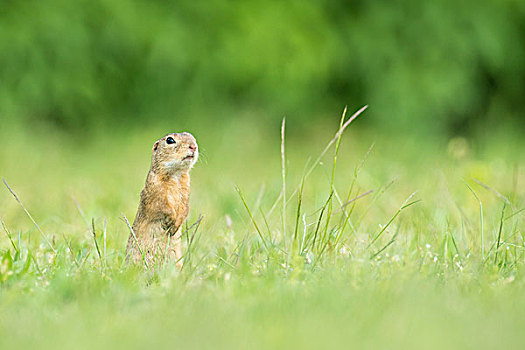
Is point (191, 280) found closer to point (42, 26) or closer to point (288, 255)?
point (288, 255)

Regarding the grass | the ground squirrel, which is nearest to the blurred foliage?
the grass

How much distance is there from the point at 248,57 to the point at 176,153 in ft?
18.3

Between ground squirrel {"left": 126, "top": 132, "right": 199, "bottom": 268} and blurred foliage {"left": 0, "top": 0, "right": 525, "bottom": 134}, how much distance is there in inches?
218

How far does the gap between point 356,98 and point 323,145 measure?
35.1 inches

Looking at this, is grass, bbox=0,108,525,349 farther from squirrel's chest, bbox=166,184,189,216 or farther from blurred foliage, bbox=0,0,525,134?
blurred foliage, bbox=0,0,525,134

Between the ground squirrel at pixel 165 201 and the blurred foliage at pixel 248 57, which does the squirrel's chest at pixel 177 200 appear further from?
the blurred foliage at pixel 248 57

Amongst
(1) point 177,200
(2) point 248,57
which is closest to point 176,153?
(1) point 177,200

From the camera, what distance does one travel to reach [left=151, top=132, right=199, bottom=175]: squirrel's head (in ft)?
9.86

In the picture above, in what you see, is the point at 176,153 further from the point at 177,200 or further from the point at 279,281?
the point at 279,281

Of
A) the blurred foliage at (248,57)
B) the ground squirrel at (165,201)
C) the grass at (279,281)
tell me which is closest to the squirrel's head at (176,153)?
the ground squirrel at (165,201)

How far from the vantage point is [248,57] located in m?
8.49

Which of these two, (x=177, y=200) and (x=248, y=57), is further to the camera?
(x=248, y=57)

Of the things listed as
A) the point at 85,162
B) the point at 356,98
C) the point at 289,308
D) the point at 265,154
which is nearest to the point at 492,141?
the point at 356,98

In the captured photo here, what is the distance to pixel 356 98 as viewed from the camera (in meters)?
9.48
